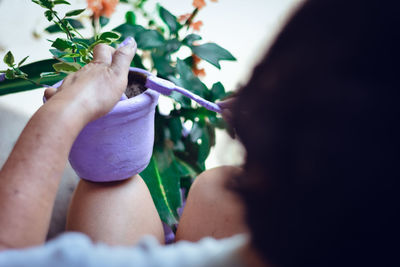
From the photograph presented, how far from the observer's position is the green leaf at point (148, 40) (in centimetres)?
65

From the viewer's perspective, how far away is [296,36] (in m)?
0.23

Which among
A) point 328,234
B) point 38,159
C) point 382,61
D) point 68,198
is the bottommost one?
point 68,198

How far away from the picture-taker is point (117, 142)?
0.43m

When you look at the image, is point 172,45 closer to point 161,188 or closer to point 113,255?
point 161,188

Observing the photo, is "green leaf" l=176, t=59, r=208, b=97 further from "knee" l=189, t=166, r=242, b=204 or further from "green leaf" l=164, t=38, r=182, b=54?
"knee" l=189, t=166, r=242, b=204

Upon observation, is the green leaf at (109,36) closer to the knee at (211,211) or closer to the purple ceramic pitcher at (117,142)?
the purple ceramic pitcher at (117,142)

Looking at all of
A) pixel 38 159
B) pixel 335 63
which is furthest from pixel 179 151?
pixel 335 63

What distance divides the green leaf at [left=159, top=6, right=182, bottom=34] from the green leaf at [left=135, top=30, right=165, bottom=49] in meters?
0.04

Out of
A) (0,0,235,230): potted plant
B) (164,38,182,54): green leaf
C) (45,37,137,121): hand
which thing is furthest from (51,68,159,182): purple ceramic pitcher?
(164,38,182,54): green leaf

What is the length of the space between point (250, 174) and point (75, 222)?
1.02 ft

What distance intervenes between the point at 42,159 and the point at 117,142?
12 centimetres

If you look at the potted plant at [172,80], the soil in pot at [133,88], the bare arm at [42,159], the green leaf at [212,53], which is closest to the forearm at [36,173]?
the bare arm at [42,159]

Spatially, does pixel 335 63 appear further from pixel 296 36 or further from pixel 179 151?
pixel 179 151

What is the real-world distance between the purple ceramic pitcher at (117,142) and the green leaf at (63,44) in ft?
0.23
